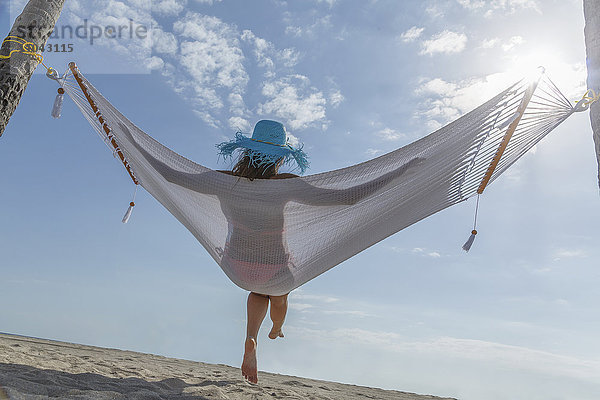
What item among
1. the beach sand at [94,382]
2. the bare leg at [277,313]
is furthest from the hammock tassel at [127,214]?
the bare leg at [277,313]

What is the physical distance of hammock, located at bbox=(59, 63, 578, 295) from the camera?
6.41 feet

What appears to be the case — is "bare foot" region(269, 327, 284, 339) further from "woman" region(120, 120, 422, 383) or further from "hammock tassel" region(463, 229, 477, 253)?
"hammock tassel" region(463, 229, 477, 253)

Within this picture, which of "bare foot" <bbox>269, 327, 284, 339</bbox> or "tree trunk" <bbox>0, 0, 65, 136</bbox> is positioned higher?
"tree trunk" <bbox>0, 0, 65, 136</bbox>

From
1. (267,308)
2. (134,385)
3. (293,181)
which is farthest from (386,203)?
(134,385)

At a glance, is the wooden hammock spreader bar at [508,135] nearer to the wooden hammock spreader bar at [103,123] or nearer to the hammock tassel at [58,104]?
the wooden hammock spreader bar at [103,123]

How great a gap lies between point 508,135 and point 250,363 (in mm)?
1659

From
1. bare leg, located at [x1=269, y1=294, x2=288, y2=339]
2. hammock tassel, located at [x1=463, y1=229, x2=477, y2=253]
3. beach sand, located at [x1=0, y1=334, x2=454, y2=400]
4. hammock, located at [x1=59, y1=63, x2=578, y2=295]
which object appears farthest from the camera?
hammock tassel, located at [x1=463, y1=229, x2=477, y2=253]

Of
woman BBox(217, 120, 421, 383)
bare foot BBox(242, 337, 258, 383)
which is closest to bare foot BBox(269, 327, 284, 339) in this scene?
woman BBox(217, 120, 421, 383)

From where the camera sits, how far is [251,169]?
2121 millimetres

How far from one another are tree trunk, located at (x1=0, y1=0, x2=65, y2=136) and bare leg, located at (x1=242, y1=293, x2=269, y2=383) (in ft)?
5.39

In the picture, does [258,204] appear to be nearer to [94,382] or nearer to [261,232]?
[261,232]

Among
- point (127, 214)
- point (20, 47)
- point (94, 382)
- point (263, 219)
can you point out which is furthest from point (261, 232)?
point (20, 47)

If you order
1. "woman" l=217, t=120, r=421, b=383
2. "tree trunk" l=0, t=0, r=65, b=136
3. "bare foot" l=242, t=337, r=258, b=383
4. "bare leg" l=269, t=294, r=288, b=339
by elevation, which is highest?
"tree trunk" l=0, t=0, r=65, b=136

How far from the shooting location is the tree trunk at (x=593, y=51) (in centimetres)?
201
